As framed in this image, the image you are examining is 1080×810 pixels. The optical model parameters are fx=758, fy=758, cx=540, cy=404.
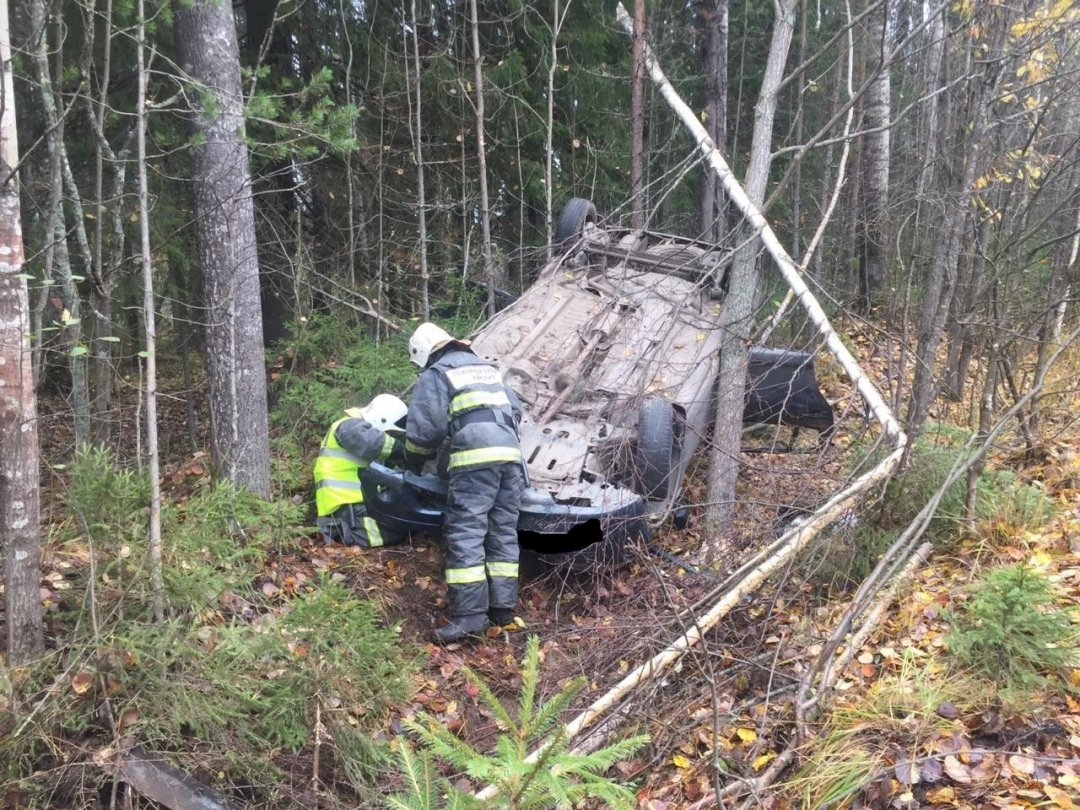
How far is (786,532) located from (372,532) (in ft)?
10.3

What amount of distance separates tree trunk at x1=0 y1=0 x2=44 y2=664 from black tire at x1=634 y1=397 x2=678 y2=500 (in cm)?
365

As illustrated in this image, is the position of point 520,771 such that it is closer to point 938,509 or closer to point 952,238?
point 938,509

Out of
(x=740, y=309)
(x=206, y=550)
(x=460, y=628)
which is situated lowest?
(x=460, y=628)

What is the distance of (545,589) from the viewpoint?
Answer: 19.2ft

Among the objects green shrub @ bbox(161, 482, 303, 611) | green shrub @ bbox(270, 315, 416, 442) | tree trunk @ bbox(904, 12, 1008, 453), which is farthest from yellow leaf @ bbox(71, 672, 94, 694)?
tree trunk @ bbox(904, 12, 1008, 453)

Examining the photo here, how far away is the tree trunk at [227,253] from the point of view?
537 centimetres

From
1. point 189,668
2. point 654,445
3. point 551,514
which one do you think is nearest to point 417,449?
point 551,514

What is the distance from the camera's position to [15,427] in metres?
3.23

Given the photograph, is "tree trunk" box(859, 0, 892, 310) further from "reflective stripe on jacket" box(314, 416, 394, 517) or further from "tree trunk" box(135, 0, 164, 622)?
"tree trunk" box(135, 0, 164, 622)

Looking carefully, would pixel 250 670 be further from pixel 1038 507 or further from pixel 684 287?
pixel 684 287

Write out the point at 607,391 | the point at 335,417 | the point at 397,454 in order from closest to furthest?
the point at 397,454 → the point at 607,391 → the point at 335,417

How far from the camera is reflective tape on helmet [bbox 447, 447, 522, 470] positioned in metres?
5.11

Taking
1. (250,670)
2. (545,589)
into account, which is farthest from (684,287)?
(250,670)

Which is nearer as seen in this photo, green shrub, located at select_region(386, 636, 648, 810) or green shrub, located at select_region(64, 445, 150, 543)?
green shrub, located at select_region(386, 636, 648, 810)
